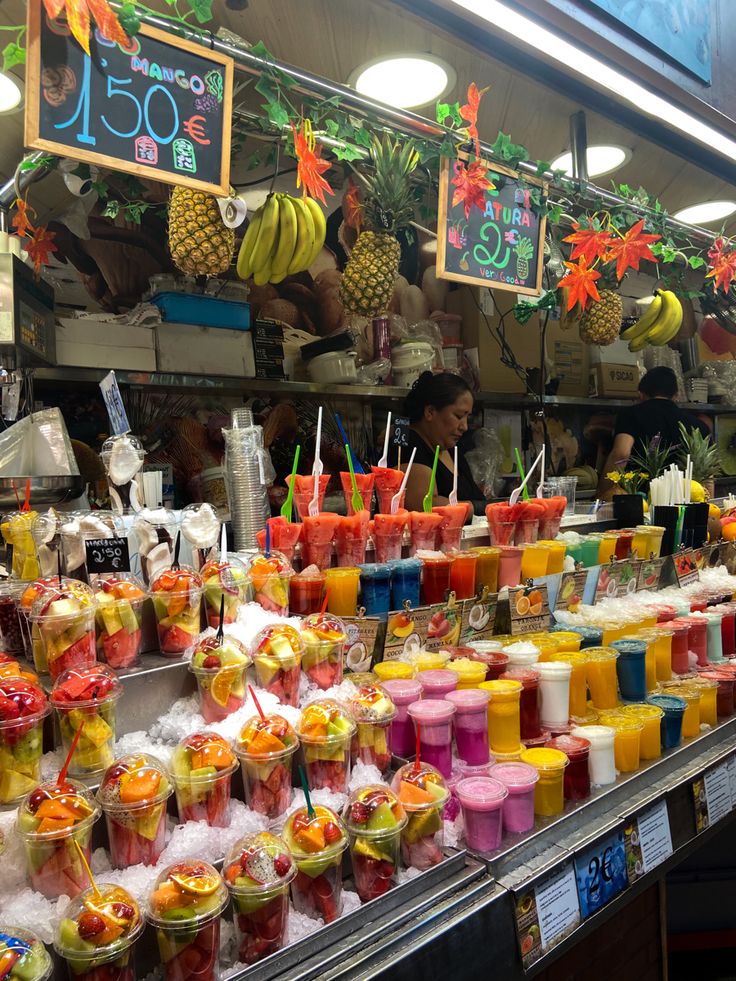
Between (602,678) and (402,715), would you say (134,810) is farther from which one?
(602,678)

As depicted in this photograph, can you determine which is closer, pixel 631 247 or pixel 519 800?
pixel 519 800

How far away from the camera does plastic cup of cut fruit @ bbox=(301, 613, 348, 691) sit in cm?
149

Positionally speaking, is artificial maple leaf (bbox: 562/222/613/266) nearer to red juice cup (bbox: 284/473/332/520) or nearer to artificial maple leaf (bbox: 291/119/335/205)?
artificial maple leaf (bbox: 291/119/335/205)

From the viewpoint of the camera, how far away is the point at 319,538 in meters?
1.85

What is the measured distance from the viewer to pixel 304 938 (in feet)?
3.47

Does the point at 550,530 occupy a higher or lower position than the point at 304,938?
higher

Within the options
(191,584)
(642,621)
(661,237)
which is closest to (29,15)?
(191,584)

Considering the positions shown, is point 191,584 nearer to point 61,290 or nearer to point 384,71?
point 384,71

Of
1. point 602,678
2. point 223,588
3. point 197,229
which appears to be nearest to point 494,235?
point 197,229

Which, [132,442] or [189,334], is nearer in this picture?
[132,442]

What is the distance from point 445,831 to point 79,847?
0.69 metres

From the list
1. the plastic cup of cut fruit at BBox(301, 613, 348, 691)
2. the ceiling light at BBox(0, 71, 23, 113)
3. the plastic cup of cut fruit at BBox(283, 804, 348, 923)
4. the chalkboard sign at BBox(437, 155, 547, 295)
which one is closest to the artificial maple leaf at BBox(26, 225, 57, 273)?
the ceiling light at BBox(0, 71, 23, 113)

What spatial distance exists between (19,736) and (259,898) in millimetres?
471

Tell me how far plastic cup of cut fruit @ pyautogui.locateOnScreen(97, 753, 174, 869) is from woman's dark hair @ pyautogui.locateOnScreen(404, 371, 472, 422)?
116 inches
